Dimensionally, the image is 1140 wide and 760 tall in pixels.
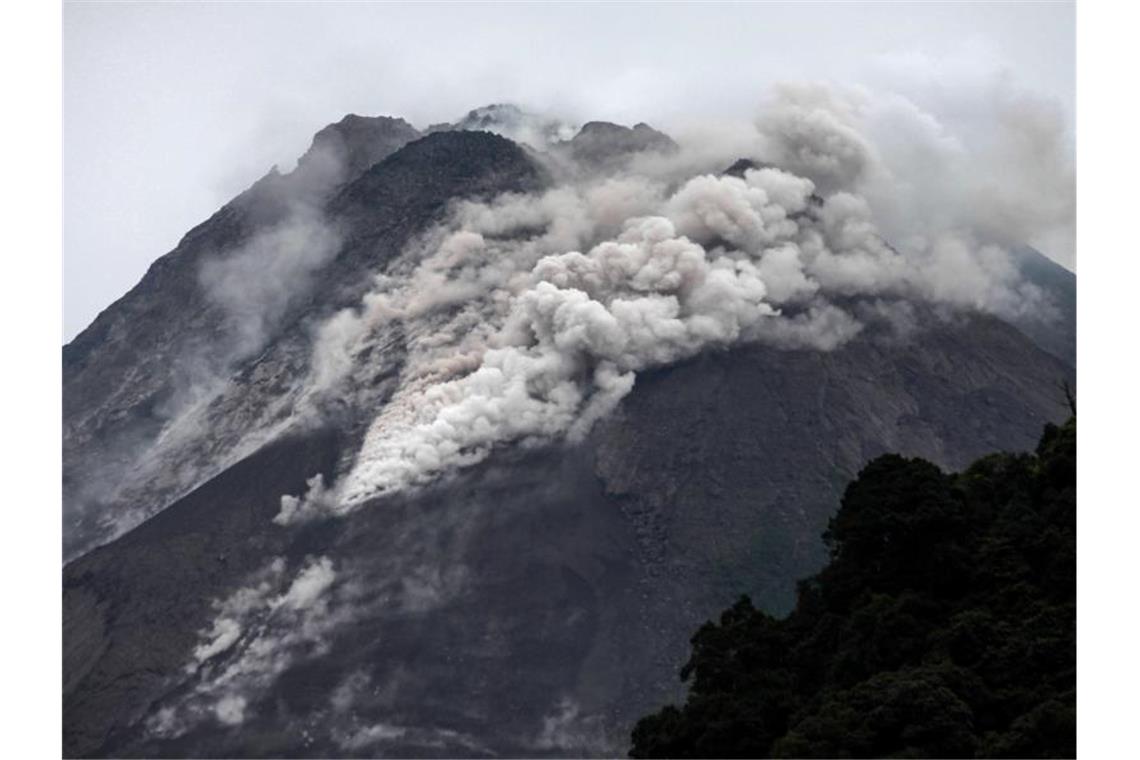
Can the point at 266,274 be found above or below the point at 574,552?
above

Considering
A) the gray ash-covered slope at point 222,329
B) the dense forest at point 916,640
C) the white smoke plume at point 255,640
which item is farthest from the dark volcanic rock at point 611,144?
the dense forest at point 916,640

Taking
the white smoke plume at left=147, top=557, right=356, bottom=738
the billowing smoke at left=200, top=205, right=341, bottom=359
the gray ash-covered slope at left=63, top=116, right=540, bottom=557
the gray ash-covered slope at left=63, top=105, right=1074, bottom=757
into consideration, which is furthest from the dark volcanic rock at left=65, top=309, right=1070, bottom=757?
the billowing smoke at left=200, top=205, right=341, bottom=359

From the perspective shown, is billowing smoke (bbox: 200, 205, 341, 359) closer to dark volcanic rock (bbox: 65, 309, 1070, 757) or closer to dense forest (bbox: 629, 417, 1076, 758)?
dark volcanic rock (bbox: 65, 309, 1070, 757)

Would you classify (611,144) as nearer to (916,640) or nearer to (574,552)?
(574,552)

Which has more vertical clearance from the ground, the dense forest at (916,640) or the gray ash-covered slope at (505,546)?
the dense forest at (916,640)

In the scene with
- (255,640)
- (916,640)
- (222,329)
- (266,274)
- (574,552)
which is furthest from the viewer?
(266,274)

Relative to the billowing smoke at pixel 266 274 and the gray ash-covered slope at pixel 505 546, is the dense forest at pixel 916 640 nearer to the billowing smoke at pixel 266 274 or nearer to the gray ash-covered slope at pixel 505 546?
the gray ash-covered slope at pixel 505 546

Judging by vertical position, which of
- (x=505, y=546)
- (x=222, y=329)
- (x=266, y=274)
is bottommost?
(x=505, y=546)

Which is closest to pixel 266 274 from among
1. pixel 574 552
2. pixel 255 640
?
pixel 255 640
